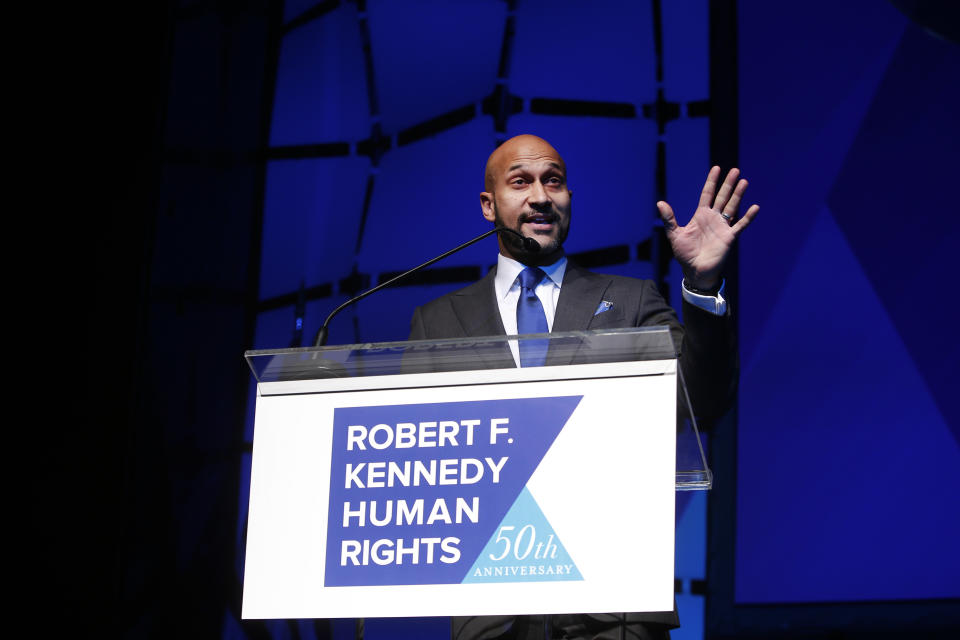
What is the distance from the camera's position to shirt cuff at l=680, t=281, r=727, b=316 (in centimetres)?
154

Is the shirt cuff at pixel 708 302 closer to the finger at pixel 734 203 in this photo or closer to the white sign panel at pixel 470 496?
the finger at pixel 734 203

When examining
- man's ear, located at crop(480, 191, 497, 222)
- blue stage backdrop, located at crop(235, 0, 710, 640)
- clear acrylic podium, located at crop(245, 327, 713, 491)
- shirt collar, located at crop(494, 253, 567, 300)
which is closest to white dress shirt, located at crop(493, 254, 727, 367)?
shirt collar, located at crop(494, 253, 567, 300)

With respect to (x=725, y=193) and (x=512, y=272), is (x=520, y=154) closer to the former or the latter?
(x=512, y=272)

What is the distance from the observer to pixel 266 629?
315 cm

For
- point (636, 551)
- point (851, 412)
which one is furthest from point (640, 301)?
point (851, 412)

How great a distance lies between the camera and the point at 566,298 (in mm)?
1831

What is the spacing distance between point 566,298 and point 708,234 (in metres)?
0.31

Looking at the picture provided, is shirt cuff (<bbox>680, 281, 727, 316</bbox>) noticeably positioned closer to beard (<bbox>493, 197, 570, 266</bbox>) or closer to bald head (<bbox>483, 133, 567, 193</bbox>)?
beard (<bbox>493, 197, 570, 266</bbox>)

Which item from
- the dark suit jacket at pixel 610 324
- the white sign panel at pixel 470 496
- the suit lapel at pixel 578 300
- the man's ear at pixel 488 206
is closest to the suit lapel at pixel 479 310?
the dark suit jacket at pixel 610 324

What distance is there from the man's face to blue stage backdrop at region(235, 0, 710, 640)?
3.06 feet

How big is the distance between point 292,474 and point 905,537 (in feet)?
7.00

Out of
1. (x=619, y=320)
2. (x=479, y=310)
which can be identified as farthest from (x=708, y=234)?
(x=479, y=310)

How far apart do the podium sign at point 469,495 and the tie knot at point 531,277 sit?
67 cm

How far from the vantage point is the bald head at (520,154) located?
229 centimetres
